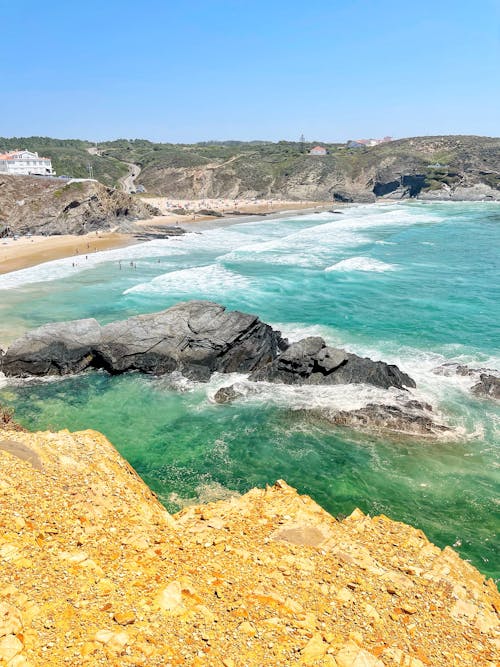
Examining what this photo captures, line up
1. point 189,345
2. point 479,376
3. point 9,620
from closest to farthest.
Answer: point 9,620 < point 479,376 < point 189,345

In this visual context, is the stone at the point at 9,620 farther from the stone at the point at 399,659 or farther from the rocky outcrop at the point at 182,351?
the rocky outcrop at the point at 182,351

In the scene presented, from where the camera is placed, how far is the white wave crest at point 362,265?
5516 centimetres

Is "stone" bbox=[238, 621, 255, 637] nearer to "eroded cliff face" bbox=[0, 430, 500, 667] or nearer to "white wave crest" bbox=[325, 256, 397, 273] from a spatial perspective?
"eroded cliff face" bbox=[0, 430, 500, 667]

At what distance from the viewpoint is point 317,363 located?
2652cm

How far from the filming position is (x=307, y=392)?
25469 millimetres

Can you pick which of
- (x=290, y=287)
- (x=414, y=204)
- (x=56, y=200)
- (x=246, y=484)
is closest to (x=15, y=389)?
(x=246, y=484)

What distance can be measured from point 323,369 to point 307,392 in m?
1.78

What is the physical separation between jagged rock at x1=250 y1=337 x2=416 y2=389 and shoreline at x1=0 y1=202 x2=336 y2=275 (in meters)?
41.3

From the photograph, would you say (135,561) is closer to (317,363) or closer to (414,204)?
(317,363)

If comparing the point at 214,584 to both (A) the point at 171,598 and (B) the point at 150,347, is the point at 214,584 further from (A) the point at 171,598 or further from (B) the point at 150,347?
(B) the point at 150,347

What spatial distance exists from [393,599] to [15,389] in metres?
23.2

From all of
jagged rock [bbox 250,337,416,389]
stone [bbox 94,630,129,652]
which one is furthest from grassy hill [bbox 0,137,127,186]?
stone [bbox 94,630,129,652]

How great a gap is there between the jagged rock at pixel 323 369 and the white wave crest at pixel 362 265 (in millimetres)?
29382

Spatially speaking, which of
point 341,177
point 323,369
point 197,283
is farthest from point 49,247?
point 341,177
